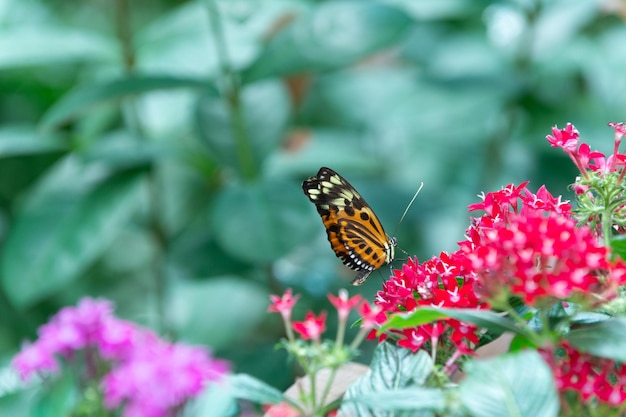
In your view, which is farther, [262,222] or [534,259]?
[262,222]

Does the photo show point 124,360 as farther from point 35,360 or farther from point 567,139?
point 567,139

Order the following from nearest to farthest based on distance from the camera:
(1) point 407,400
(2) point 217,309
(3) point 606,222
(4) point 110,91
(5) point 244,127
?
(1) point 407,400 < (3) point 606,222 < (4) point 110,91 < (5) point 244,127 < (2) point 217,309

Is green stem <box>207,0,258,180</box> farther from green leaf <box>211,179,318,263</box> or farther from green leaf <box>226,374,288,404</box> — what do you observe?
green leaf <box>226,374,288,404</box>

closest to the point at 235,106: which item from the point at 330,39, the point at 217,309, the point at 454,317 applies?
the point at 330,39

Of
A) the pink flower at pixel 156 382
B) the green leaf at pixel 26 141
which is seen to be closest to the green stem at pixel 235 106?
the green leaf at pixel 26 141

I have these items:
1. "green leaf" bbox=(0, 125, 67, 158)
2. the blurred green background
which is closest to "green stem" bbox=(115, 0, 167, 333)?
the blurred green background
